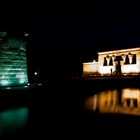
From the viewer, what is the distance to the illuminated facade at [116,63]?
27484 millimetres

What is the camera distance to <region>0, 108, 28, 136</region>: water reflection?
5309mm

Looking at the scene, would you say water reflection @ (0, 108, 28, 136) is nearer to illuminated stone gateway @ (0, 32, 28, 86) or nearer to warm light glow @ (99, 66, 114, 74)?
illuminated stone gateway @ (0, 32, 28, 86)

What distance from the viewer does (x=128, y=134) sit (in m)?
4.61

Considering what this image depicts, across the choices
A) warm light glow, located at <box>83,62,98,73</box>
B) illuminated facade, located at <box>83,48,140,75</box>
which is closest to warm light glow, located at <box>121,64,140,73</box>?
illuminated facade, located at <box>83,48,140,75</box>

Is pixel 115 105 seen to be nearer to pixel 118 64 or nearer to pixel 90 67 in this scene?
pixel 118 64

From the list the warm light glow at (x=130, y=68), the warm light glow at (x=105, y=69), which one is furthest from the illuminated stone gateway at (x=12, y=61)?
Answer: the warm light glow at (x=105, y=69)

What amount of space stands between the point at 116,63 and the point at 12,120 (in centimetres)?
2363

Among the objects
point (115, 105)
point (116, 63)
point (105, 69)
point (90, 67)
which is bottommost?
point (115, 105)

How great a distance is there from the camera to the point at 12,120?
20.7 ft

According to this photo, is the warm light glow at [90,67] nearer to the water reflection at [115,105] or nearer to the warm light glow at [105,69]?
the warm light glow at [105,69]

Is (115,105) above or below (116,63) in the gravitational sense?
below

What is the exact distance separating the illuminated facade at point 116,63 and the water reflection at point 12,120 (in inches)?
839

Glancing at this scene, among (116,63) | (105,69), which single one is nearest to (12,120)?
(116,63)

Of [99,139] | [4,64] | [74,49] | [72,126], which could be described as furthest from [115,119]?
[74,49]
